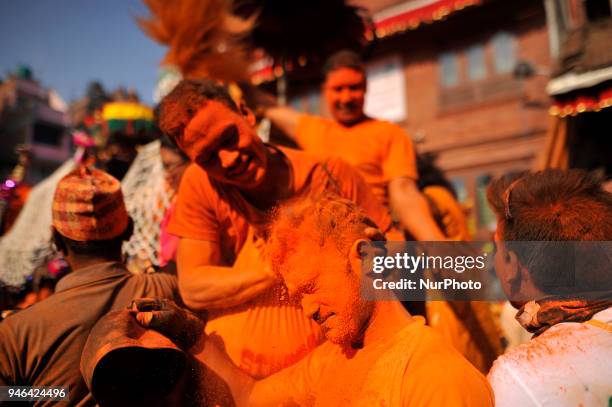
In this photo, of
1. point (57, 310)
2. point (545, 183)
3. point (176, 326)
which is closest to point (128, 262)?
point (57, 310)

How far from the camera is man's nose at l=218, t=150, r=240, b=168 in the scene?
1.84 metres

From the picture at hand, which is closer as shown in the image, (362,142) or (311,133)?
(362,142)

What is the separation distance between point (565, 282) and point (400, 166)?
1.39 metres

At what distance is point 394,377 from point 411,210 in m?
1.42

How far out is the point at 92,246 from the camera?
1.97 m

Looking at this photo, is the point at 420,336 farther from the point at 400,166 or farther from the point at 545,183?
the point at 400,166

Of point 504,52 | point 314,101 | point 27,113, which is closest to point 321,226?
point 504,52

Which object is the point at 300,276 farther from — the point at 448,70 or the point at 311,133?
the point at 448,70

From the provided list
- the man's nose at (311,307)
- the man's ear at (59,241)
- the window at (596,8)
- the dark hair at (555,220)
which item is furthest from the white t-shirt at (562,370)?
the window at (596,8)

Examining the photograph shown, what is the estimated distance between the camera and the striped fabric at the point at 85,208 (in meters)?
1.91

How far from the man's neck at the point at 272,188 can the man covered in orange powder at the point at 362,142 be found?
0.57m

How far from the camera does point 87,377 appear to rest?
148 cm

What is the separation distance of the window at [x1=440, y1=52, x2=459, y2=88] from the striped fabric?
11029 mm

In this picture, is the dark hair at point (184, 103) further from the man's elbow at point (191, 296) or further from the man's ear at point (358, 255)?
the man's ear at point (358, 255)
